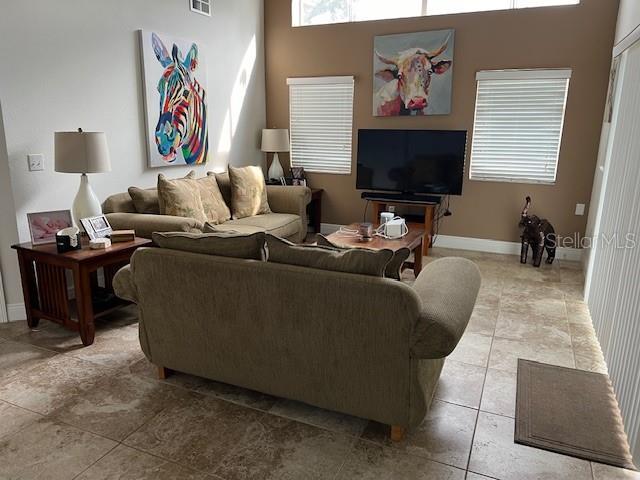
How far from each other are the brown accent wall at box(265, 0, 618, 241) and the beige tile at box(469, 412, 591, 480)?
353 centimetres

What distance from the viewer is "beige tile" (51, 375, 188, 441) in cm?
224

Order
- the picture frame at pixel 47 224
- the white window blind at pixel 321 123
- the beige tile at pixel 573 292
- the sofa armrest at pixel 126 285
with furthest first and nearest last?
the white window blind at pixel 321 123
the beige tile at pixel 573 292
the picture frame at pixel 47 224
the sofa armrest at pixel 126 285

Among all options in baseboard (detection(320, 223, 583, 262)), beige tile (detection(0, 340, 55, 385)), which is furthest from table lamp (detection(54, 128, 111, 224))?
baseboard (detection(320, 223, 583, 262))

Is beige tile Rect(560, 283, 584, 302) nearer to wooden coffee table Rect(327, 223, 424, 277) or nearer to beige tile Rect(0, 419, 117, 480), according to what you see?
wooden coffee table Rect(327, 223, 424, 277)

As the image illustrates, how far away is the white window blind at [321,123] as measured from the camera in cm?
580

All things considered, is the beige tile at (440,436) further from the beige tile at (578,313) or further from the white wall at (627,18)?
the white wall at (627,18)

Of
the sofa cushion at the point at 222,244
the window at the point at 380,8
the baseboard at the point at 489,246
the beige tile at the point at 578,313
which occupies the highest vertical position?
the window at the point at 380,8

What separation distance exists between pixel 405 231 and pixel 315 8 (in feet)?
10.8

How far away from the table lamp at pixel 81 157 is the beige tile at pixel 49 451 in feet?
5.33

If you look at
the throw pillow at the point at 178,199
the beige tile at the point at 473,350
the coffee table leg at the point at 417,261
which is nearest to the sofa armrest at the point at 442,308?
the beige tile at the point at 473,350

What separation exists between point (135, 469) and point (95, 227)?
73.4 inches

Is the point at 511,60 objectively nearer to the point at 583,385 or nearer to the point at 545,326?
the point at 545,326

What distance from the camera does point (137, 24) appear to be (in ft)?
13.4

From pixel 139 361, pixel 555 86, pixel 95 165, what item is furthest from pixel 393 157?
pixel 139 361
